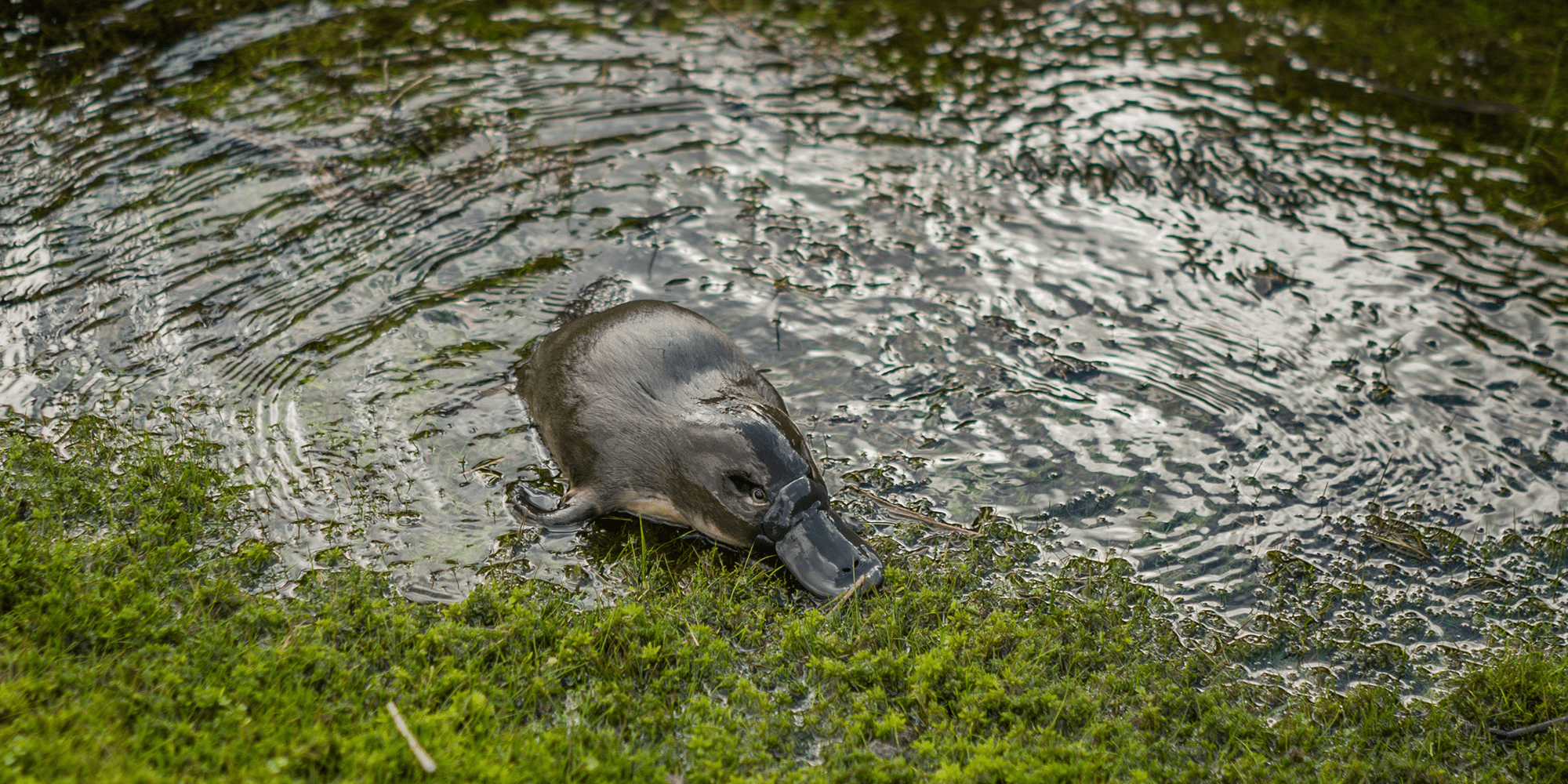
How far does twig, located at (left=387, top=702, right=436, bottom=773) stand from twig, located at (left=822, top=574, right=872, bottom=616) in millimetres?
1444

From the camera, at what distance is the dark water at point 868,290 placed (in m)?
4.23

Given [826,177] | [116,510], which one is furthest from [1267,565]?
[116,510]

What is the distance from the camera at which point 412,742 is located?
3.03m

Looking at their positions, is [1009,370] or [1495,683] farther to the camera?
[1009,370]

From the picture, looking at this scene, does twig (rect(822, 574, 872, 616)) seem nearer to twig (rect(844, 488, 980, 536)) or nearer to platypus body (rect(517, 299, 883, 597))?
platypus body (rect(517, 299, 883, 597))

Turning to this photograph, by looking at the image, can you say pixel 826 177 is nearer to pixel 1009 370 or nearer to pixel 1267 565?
pixel 1009 370

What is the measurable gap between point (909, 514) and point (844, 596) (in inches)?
28.6

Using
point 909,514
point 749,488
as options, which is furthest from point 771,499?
point 909,514

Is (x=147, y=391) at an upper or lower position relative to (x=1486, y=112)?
lower

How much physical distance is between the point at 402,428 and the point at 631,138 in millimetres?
3165

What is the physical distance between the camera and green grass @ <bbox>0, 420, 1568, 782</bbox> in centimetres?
309

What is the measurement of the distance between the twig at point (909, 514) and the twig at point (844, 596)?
2.06 feet

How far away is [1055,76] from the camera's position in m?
7.98

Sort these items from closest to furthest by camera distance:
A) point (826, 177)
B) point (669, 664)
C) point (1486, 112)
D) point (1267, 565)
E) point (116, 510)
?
point (669, 664) < point (116, 510) < point (1267, 565) < point (826, 177) < point (1486, 112)
